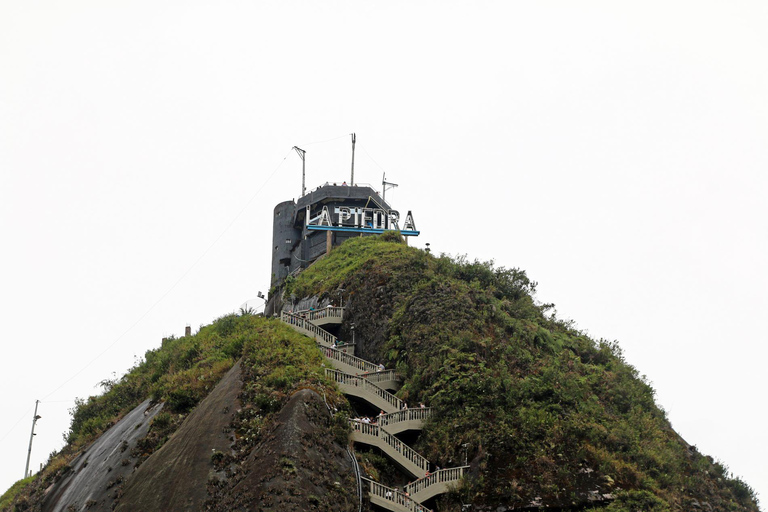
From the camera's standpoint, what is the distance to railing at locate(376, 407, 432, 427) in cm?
3428

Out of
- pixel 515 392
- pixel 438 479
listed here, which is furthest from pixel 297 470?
pixel 515 392

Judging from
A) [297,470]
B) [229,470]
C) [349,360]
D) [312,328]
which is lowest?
[297,470]

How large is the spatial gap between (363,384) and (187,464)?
975 centimetres

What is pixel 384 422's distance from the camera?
34.3 m

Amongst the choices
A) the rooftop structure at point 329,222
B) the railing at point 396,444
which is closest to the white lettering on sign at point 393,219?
the rooftop structure at point 329,222

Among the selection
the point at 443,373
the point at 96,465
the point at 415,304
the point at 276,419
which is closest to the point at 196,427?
the point at 276,419

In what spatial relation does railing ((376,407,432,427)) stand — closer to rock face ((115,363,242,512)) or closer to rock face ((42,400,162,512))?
rock face ((115,363,242,512))

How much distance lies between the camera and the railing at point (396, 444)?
32719mm

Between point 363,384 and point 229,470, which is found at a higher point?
point 363,384

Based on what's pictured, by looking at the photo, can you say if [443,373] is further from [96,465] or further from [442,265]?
[96,465]

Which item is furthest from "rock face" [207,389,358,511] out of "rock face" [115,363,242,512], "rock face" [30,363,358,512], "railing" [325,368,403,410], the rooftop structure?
the rooftop structure

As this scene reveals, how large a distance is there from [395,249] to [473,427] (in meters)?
21.0

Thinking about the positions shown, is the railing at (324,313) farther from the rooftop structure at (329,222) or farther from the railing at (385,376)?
the rooftop structure at (329,222)

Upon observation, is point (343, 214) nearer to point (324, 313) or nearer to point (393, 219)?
point (393, 219)
